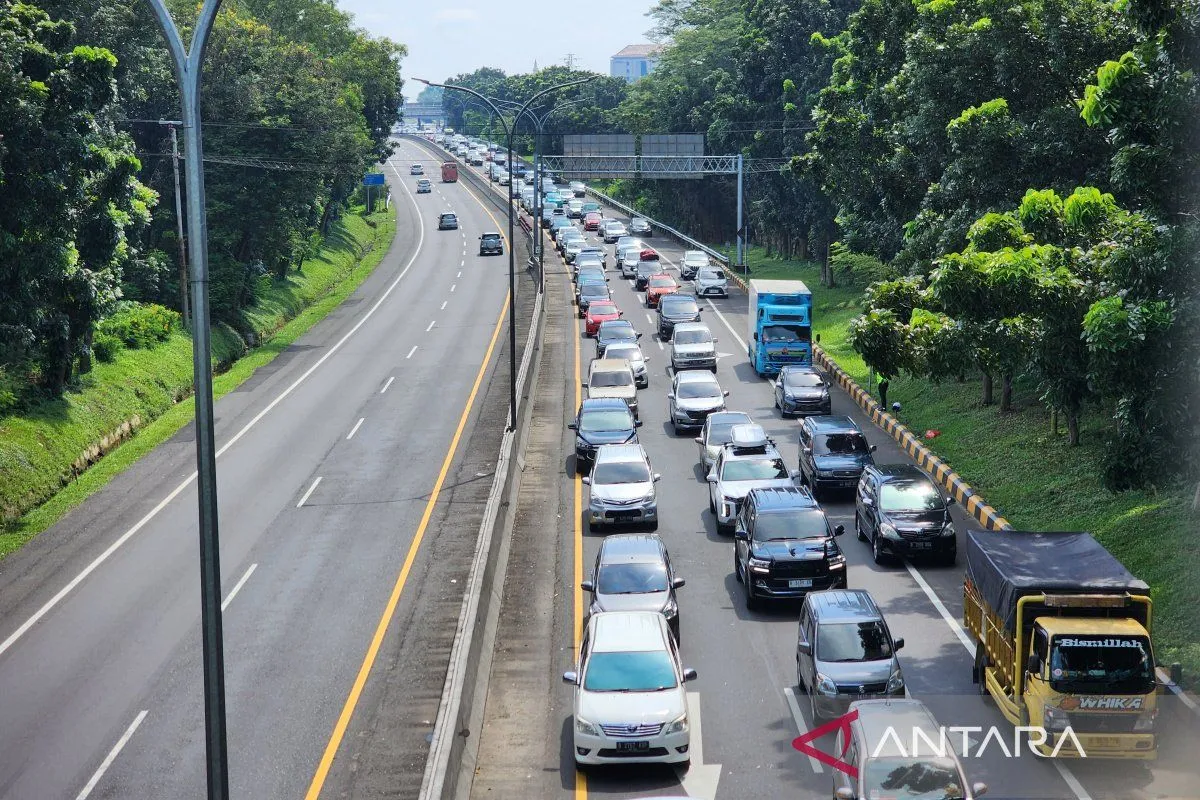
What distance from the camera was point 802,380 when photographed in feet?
134

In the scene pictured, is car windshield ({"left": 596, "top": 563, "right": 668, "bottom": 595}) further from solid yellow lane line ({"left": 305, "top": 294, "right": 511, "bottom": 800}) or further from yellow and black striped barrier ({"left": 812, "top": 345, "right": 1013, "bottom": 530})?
yellow and black striped barrier ({"left": 812, "top": 345, "right": 1013, "bottom": 530})

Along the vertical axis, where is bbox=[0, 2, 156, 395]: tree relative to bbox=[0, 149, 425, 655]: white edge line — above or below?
above

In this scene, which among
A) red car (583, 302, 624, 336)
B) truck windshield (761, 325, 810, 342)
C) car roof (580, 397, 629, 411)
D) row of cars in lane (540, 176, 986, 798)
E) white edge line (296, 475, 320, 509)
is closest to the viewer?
row of cars in lane (540, 176, 986, 798)

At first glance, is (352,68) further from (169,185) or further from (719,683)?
(719,683)

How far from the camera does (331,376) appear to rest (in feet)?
158

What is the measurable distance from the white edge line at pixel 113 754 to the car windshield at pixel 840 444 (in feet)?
55.9

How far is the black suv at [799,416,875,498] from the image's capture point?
1233 inches

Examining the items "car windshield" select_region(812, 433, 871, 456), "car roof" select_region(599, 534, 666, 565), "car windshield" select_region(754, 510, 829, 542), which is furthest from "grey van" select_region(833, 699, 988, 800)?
"car windshield" select_region(812, 433, 871, 456)

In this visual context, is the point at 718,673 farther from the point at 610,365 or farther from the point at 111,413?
the point at 111,413

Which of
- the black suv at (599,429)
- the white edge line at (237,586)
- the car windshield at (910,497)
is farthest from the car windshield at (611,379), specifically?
the white edge line at (237,586)

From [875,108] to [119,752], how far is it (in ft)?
117

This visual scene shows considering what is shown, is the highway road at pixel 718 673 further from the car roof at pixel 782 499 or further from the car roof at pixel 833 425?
the car roof at pixel 833 425

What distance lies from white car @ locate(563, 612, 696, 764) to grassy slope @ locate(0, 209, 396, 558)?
16.1 meters

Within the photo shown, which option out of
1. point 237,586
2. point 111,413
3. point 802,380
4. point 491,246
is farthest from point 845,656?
point 491,246
